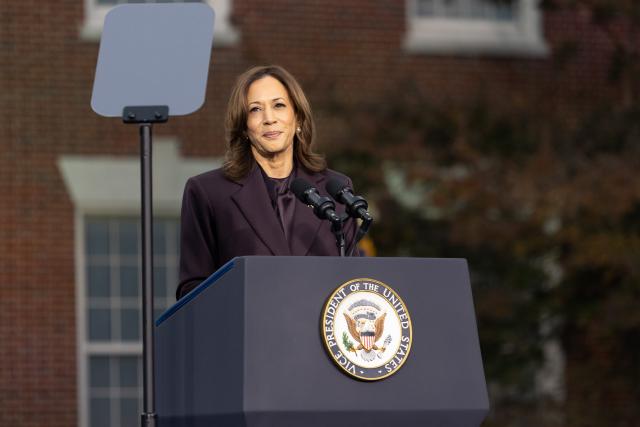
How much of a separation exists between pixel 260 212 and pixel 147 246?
0.41 metres

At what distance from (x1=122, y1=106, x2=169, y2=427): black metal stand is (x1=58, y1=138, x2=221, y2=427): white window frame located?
29.7 ft

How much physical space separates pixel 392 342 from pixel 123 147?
400 inches

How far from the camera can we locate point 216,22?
14.2m

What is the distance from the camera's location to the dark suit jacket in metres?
4.64

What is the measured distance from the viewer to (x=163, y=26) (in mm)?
4891

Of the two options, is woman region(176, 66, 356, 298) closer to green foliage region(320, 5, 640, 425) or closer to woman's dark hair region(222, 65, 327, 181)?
woman's dark hair region(222, 65, 327, 181)

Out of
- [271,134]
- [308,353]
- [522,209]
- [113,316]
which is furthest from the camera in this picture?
[113,316]

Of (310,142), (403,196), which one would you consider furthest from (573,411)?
(310,142)

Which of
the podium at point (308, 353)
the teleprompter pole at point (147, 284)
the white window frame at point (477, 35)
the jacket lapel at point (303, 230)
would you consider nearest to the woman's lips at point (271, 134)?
the jacket lapel at point (303, 230)

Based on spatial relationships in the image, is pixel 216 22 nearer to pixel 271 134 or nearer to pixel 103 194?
pixel 103 194

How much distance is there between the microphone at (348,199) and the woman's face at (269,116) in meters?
0.24

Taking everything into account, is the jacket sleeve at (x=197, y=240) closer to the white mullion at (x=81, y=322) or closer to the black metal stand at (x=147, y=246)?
the black metal stand at (x=147, y=246)

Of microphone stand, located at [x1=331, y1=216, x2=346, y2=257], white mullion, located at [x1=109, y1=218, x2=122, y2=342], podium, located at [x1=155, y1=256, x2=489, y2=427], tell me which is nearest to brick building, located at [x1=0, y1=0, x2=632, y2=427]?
white mullion, located at [x1=109, y1=218, x2=122, y2=342]

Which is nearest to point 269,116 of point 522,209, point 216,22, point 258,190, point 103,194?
point 258,190
